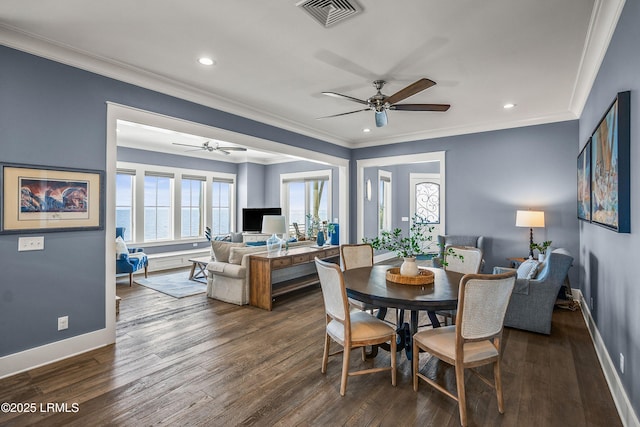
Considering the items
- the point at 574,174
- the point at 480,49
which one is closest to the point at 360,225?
the point at 574,174

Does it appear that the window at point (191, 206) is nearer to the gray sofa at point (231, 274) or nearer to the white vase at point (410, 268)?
the gray sofa at point (231, 274)

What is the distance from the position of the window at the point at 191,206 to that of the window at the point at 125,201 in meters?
1.12

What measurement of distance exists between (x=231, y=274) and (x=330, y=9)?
3.45m

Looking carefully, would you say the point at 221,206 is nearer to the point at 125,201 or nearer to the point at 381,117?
the point at 125,201

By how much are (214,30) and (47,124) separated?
5.47ft

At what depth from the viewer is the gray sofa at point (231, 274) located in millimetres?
4469

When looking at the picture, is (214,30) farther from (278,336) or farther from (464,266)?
(464,266)

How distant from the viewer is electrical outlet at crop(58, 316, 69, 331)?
2846mm

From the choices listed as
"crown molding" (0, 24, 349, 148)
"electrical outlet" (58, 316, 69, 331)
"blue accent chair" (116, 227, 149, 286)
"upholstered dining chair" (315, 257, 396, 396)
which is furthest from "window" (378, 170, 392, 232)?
"electrical outlet" (58, 316, 69, 331)

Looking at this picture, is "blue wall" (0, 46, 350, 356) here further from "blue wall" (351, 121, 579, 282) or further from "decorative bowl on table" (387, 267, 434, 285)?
"blue wall" (351, 121, 579, 282)

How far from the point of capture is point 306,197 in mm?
8547

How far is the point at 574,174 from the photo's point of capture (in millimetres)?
4582

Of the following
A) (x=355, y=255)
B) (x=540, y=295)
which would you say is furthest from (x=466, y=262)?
(x=355, y=255)

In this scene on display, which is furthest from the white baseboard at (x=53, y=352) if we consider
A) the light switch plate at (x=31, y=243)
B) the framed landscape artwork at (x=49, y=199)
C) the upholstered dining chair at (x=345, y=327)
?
the upholstered dining chair at (x=345, y=327)
